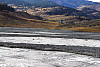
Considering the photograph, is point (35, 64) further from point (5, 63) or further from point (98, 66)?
point (98, 66)

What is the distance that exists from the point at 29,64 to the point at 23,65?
0.81 feet

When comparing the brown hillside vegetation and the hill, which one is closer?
the brown hillside vegetation

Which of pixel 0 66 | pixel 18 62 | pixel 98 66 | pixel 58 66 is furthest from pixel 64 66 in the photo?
pixel 0 66

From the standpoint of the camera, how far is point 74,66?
5988mm

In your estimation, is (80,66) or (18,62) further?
(18,62)

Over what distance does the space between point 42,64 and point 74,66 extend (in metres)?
1.12

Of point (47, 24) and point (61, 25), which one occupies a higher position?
point (61, 25)

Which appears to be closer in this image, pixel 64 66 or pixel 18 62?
pixel 64 66

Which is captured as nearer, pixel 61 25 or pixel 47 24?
pixel 61 25

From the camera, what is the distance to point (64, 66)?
19.5ft

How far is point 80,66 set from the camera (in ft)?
19.6

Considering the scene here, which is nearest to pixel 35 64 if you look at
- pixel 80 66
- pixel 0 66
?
pixel 0 66

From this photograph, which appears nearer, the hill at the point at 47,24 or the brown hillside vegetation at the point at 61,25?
the brown hillside vegetation at the point at 61,25

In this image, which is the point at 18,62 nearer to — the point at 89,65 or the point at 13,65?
the point at 13,65
